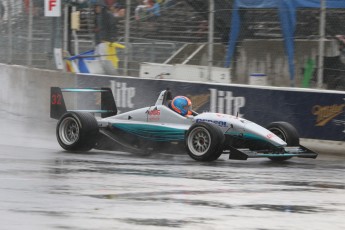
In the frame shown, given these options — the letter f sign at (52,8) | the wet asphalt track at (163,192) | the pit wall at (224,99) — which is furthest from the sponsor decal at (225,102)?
the letter f sign at (52,8)

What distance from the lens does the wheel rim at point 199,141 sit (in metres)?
11.8

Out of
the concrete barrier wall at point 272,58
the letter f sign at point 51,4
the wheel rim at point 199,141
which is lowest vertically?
the wheel rim at point 199,141

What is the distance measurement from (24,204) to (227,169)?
4.39 m

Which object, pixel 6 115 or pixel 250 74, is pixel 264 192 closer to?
pixel 250 74

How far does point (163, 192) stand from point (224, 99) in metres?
7.67

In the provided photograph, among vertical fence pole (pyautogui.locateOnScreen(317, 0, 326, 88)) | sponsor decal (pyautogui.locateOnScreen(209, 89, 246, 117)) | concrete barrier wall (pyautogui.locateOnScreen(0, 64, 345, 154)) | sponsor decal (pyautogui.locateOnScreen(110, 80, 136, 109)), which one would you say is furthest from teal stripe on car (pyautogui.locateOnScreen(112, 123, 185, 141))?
concrete barrier wall (pyautogui.locateOnScreen(0, 64, 345, 154))

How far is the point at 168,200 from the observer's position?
7402 mm

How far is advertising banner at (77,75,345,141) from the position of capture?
14.0 m

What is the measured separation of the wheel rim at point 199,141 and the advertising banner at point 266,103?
0.95 metres

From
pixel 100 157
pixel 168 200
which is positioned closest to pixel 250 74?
pixel 100 157

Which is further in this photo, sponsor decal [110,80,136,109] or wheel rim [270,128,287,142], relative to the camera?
sponsor decal [110,80,136,109]

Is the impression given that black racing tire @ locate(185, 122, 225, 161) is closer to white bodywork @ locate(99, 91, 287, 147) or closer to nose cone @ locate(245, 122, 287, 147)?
white bodywork @ locate(99, 91, 287, 147)

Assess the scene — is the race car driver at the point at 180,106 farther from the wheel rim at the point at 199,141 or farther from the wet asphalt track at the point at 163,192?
the wheel rim at the point at 199,141

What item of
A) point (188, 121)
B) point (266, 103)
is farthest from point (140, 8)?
point (188, 121)
